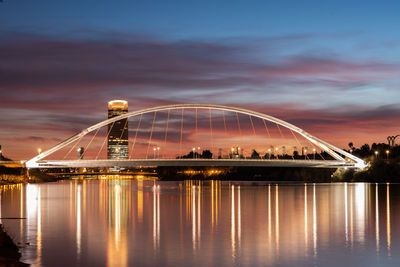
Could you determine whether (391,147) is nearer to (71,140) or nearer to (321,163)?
(321,163)

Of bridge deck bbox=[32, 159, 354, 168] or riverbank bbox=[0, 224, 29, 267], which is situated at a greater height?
bridge deck bbox=[32, 159, 354, 168]

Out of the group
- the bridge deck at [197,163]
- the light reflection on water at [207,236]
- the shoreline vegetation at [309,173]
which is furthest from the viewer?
→ the shoreline vegetation at [309,173]

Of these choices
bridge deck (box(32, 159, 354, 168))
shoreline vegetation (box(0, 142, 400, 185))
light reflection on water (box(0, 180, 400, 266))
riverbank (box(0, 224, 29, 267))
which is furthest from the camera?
shoreline vegetation (box(0, 142, 400, 185))

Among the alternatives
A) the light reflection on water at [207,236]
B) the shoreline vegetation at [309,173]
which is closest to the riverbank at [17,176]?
the shoreline vegetation at [309,173]

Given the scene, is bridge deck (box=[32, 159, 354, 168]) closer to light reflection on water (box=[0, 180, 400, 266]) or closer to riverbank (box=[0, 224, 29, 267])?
light reflection on water (box=[0, 180, 400, 266])

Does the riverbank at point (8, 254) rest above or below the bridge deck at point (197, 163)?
below

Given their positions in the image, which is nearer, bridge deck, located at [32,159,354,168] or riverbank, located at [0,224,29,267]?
riverbank, located at [0,224,29,267]

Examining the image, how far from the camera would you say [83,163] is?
95688mm

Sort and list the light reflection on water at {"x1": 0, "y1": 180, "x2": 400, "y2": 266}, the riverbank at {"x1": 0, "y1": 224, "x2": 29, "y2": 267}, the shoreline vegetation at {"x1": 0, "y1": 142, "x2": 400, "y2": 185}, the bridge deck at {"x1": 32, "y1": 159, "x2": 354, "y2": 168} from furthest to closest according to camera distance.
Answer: the shoreline vegetation at {"x1": 0, "y1": 142, "x2": 400, "y2": 185}, the bridge deck at {"x1": 32, "y1": 159, "x2": 354, "y2": 168}, the light reflection on water at {"x1": 0, "y1": 180, "x2": 400, "y2": 266}, the riverbank at {"x1": 0, "y1": 224, "x2": 29, "y2": 267}

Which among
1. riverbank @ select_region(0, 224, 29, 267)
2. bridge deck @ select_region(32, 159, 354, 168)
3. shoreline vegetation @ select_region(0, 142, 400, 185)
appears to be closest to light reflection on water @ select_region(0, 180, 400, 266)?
riverbank @ select_region(0, 224, 29, 267)

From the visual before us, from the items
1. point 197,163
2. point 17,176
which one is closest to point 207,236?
point 197,163

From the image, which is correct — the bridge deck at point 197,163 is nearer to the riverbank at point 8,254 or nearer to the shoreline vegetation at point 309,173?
the shoreline vegetation at point 309,173

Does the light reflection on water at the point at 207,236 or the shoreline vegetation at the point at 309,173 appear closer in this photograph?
the light reflection on water at the point at 207,236

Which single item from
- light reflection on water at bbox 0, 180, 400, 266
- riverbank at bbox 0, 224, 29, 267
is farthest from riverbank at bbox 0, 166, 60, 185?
riverbank at bbox 0, 224, 29, 267
